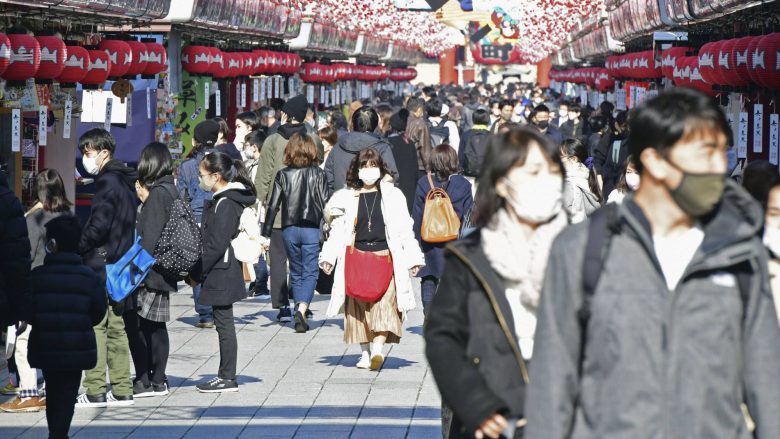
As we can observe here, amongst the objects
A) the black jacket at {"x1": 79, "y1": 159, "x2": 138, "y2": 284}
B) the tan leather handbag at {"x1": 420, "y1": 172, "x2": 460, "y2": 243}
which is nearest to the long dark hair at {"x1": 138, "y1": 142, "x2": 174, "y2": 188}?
the black jacket at {"x1": 79, "y1": 159, "x2": 138, "y2": 284}

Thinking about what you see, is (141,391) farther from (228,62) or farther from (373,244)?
(228,62)

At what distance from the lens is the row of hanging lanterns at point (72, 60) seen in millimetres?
10891

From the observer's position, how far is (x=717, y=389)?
3.76m

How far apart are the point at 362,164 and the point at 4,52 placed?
277cm

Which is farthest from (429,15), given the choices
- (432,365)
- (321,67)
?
(432,365)

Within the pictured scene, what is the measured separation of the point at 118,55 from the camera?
47.3 feet

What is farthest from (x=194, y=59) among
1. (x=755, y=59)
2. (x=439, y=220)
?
(x=755, y=59)

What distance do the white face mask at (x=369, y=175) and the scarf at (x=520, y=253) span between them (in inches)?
227

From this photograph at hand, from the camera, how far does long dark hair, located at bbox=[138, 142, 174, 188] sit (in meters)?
9.55

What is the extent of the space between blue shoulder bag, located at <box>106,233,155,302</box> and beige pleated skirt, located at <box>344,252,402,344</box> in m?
1.89

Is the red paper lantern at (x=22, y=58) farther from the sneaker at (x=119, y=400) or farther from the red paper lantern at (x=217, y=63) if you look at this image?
the red paper lantern at (x=217, y=63)

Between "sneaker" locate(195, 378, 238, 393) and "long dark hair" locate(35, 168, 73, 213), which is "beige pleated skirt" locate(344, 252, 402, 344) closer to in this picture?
"sneaker" locate(195, 378, 238, 393)

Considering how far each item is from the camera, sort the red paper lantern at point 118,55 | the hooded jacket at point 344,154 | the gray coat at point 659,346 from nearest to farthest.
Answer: the gray coat at point 659,346
the hooded jacket at point 344,154
the red paper lantern at point 118,55

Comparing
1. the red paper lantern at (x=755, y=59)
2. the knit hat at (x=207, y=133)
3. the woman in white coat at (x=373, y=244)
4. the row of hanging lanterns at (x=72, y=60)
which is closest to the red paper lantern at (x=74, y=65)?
the row of hanging lanterns at (x=72, y=60)
